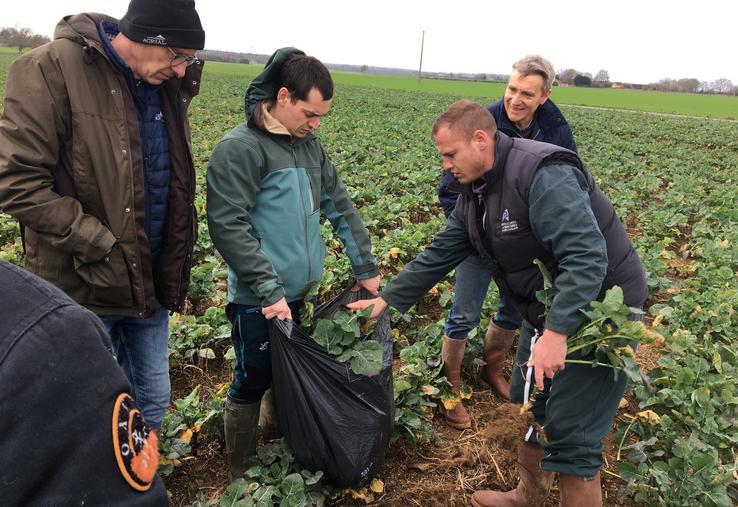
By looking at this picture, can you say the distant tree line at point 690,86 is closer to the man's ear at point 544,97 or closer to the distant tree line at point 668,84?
the distant tree line at point 668,84

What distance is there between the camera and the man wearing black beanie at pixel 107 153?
177 centimetres

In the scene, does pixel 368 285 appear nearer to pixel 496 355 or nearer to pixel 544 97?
pixel 496 355

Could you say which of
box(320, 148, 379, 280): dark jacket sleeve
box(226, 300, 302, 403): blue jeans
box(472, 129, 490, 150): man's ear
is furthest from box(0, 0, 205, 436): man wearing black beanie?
box(472, 129, 490, 150): man's ear

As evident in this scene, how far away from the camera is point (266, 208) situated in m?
2.32

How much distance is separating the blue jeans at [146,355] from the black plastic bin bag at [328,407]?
21.5 inches

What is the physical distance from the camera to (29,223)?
5.91 feet

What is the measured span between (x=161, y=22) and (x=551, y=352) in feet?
6.23

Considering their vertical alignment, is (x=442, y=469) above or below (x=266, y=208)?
below

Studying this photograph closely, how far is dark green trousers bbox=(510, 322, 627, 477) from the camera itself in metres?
2.14

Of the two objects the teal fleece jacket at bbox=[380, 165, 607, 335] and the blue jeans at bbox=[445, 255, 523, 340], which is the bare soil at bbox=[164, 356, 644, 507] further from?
the teal fleece jacket at bbox=[380, 165, 607, 335]

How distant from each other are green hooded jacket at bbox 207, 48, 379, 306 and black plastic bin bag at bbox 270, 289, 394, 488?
251 mm

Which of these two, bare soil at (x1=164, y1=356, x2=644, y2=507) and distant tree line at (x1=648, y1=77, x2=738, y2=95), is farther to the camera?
distant tree line at (x1=648, y1=77, x2=738, y2=95)

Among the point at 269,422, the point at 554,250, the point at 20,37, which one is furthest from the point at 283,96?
the point at 20,37

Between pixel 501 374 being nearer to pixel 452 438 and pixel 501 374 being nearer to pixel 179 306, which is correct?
pixel 452 438
